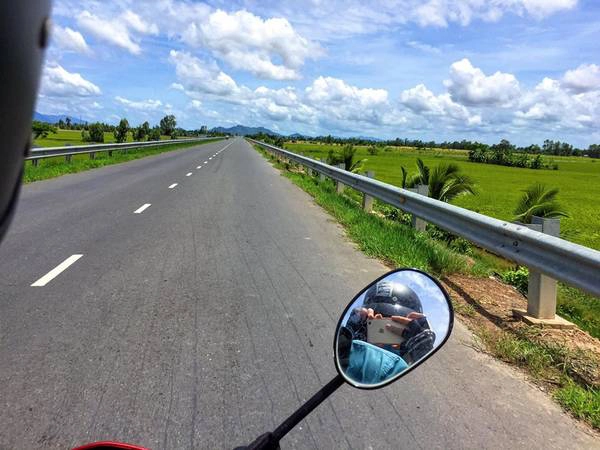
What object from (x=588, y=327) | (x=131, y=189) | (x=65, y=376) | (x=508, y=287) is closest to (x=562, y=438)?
(x=65, y=376)

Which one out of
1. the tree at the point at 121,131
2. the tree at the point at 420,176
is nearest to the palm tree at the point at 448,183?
the tree at the point at 420,176

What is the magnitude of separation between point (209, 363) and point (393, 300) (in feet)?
8.80

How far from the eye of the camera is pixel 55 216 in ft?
32.3

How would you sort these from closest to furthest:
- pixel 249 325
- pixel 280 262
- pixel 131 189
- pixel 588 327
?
1. pixel 249 325
2. pixel 588 327
3. pixel 280 262
4. pixel 131 189

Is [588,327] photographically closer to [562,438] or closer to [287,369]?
[562,438]

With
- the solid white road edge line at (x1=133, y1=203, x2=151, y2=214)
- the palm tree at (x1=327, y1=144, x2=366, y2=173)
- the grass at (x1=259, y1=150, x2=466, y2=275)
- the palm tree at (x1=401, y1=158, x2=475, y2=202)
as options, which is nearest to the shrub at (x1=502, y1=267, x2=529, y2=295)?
the grass at (x1=259, y1=150, x2=466, y2=275)

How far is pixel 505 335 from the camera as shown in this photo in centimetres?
467

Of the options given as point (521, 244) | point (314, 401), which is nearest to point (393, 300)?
point (314, 401)

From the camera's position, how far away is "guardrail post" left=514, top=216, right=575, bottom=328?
192 inches

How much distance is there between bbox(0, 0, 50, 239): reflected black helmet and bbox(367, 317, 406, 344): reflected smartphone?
2.74ft

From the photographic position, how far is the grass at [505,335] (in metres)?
3.56

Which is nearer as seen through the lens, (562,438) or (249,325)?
(562,438)

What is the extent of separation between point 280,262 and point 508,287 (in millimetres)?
3074

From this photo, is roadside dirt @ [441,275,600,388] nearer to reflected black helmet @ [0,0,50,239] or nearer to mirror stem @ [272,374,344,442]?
mirror stem @ [272,374,344,442]
